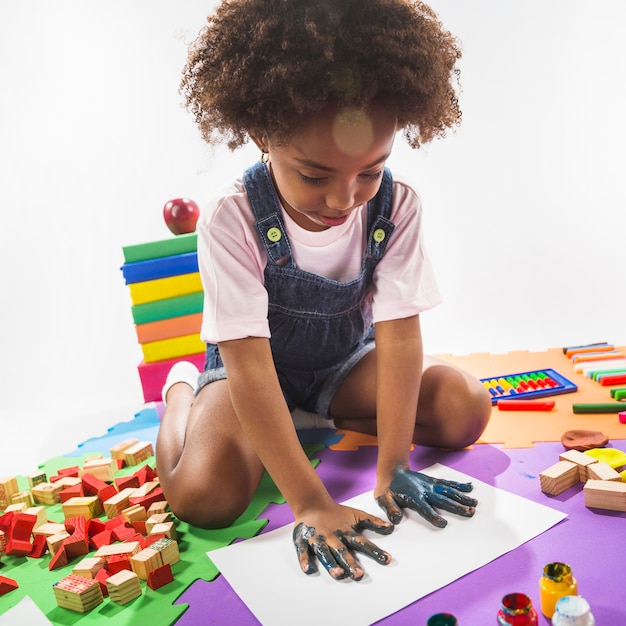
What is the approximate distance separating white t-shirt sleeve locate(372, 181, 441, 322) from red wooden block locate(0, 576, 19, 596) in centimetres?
67

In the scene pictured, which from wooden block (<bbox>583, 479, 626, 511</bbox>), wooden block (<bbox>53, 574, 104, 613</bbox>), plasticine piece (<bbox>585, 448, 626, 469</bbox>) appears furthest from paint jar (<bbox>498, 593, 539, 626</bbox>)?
wooden block (<bbox>53, 574, 104, 613</bbox>)

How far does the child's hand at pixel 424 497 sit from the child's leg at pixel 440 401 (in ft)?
0.53

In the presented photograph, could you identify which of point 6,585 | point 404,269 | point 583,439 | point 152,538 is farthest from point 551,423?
point 6,585

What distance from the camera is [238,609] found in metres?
0.88

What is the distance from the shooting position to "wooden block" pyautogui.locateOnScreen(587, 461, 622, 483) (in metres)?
1.05

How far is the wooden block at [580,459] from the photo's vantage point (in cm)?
109

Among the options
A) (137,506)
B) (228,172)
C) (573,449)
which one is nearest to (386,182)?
(573,449)

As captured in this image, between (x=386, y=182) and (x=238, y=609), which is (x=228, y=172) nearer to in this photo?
(x=386, y=182)

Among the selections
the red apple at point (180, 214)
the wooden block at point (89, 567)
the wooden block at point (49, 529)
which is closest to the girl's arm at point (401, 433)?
the wooden block at point (89, 567)

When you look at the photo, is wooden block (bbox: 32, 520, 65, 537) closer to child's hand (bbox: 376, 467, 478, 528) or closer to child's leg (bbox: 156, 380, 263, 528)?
child's leg (bbox: 156, 380, 263, 528)

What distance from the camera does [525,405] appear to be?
142 cm

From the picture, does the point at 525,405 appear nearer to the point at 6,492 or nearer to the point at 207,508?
the point at 207,508

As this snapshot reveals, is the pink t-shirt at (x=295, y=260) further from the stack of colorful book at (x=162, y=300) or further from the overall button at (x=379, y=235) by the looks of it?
the stack of colorful book at (x=162, y=300)

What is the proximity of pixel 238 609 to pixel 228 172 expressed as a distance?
5.69 feet
